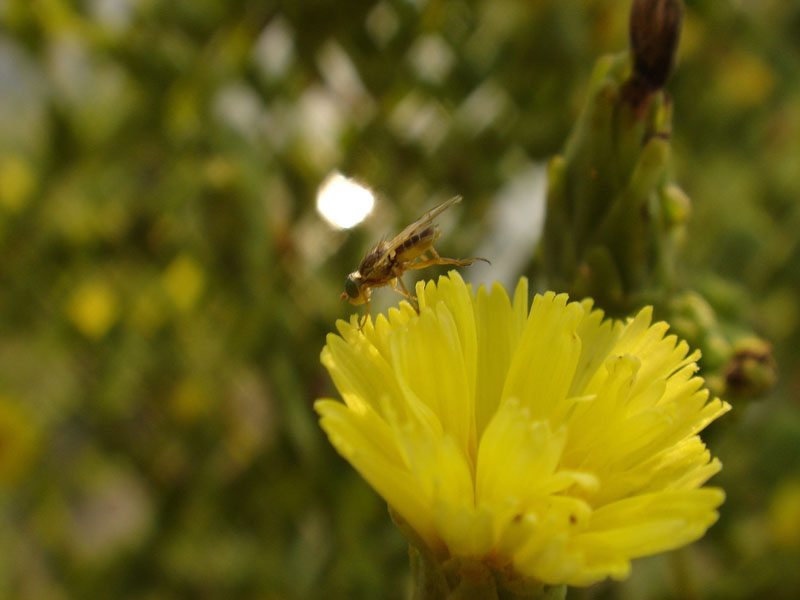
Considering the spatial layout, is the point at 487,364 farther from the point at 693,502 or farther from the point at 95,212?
the point at 95,212

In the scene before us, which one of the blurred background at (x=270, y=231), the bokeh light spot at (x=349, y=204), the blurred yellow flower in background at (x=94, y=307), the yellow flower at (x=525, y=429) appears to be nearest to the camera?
the yellow flower at (x=525, y=429)

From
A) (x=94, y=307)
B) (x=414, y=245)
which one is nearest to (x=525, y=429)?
(x=414, y=245)

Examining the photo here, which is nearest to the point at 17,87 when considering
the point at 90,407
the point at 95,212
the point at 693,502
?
the point at 95,212

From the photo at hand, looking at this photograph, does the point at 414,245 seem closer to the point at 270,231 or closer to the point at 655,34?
the point at 655,34

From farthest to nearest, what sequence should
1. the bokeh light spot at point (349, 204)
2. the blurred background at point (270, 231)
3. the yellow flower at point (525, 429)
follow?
the blurred background at point (270, 231) → the bokeh light spot at point (349, 204) → the yellow flower at point (525, 429)

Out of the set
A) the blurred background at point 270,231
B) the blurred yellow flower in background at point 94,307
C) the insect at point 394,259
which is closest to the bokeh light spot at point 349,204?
the insect at point 394,259

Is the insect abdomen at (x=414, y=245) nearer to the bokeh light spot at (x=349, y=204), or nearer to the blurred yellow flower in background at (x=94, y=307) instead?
the bokeh light spot at (x=349, y=204)

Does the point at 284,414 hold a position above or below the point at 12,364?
below
